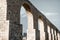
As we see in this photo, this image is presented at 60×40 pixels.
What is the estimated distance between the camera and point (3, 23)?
9.60 metres

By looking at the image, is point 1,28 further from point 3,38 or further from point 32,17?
point 32,17

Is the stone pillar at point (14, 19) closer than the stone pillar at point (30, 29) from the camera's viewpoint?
Yes

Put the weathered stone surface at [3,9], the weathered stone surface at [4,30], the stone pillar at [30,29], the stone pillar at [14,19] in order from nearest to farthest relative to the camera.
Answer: the weathered stone surface at [4,30]
the weathered stone surface at [3,9]
the stone pillar at [14,19]
the stone pillar at [30,29]

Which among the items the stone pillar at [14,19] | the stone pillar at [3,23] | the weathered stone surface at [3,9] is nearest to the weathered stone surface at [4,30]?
the stone pillar at [3,23]

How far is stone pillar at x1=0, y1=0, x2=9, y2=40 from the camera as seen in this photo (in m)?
9.38

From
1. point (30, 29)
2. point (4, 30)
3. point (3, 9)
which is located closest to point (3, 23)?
point (4, 30)

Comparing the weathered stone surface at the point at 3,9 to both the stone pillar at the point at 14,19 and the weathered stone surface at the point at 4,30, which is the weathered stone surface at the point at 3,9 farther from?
the weathered stone surface at the point at 4,30

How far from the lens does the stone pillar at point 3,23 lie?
938 cm

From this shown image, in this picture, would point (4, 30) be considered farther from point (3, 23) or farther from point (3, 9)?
point (3, 9)

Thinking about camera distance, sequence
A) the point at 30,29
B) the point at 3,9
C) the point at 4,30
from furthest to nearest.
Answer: the point at 30,29 → the point at 3,9 → the point at 4,30

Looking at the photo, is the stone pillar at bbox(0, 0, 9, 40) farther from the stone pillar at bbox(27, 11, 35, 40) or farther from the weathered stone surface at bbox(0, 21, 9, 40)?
the stone pillar at bbox(27, 11, 35, 40)

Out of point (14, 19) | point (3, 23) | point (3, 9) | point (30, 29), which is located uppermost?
point (3, 9)

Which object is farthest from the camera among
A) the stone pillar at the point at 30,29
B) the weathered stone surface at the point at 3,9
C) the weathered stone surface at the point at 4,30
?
the stone pillar at the point at 30,29

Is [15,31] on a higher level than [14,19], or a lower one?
lower
